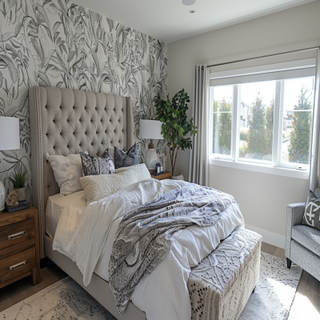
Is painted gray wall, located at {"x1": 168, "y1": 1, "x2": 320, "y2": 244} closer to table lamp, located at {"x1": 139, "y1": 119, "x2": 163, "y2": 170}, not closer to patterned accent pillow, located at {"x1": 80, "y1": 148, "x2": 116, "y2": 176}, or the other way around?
table lamp, located at {"x1": 139, "y1": 119, "x2": 163, "y2": 170}

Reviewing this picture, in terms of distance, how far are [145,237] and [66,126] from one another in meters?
1.74

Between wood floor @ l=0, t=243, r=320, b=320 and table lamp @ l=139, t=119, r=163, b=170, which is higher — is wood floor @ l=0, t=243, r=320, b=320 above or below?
below

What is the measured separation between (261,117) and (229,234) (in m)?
1.91

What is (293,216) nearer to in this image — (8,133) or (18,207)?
(18,207)

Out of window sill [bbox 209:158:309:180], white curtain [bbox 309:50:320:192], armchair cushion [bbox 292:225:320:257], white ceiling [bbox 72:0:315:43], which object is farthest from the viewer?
window sill [bbox 209:158:309:180]

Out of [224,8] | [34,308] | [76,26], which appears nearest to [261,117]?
[224,8]

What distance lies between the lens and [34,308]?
1.99 meters

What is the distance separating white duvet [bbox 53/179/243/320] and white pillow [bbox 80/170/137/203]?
0.15 metres

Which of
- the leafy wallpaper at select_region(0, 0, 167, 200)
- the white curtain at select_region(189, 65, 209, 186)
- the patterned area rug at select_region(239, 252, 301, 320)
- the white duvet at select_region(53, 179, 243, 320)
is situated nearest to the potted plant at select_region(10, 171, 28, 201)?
the leafy wallpaper at select_region(0, 0, 167, 200)

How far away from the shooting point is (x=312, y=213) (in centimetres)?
238

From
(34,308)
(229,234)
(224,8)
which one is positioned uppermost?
(224,8)

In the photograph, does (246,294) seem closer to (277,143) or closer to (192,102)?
(277,143)

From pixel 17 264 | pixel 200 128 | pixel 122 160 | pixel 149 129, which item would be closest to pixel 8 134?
pixel 17 264

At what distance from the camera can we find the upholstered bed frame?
97.1 inches
